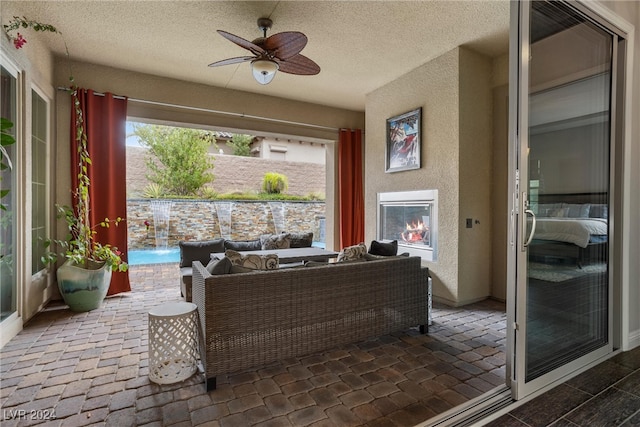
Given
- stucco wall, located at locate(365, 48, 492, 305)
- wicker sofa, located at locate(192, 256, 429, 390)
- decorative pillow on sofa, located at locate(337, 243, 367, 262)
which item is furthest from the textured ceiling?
wicker sofa, located at locate(192, 256, 429, 390)

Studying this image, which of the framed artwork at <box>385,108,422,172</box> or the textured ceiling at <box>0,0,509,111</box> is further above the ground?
the textured ceiling at <box>0,0,509,111</box>

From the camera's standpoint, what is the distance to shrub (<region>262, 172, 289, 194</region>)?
407 inches

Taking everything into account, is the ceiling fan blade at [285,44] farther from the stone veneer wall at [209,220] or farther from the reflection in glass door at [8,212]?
the stone veneer wall at [209,220]

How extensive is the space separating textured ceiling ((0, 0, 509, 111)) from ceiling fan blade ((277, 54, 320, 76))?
1.40 feet

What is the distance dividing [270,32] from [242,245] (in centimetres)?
284

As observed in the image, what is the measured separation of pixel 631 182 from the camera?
2496mm

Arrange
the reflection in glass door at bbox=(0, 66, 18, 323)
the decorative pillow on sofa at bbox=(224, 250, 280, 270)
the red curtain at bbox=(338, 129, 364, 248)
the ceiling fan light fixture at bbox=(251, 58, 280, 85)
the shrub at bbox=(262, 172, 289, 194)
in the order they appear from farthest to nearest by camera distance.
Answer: the shrub at bbox=(262, 172, 289, 194) < the red curtain at bbox=(338, 129, 364, 248) < the ceiling fan light fixture at bbox=(251, 58, 280, 85) < the reflection in glass door at bbox=(0, 66, 18, 323) < the decorative pillow on sofa at bbox=(224, 250, 280, 270)

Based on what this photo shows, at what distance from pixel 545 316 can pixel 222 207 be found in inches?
289

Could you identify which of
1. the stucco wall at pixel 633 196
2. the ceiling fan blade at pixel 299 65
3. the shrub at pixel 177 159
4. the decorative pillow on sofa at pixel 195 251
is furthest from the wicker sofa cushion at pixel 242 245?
the shrub at pixel 177 159

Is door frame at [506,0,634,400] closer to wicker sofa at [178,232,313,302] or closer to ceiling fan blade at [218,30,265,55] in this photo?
ceiling fan blade at [218,30,265,55]

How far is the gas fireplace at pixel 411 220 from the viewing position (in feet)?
13.5

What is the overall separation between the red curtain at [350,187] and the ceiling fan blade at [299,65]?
108 inches

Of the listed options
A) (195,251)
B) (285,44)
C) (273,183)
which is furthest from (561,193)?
(273,183)

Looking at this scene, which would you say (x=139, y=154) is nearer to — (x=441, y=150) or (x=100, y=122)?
(x=100, y=122)
